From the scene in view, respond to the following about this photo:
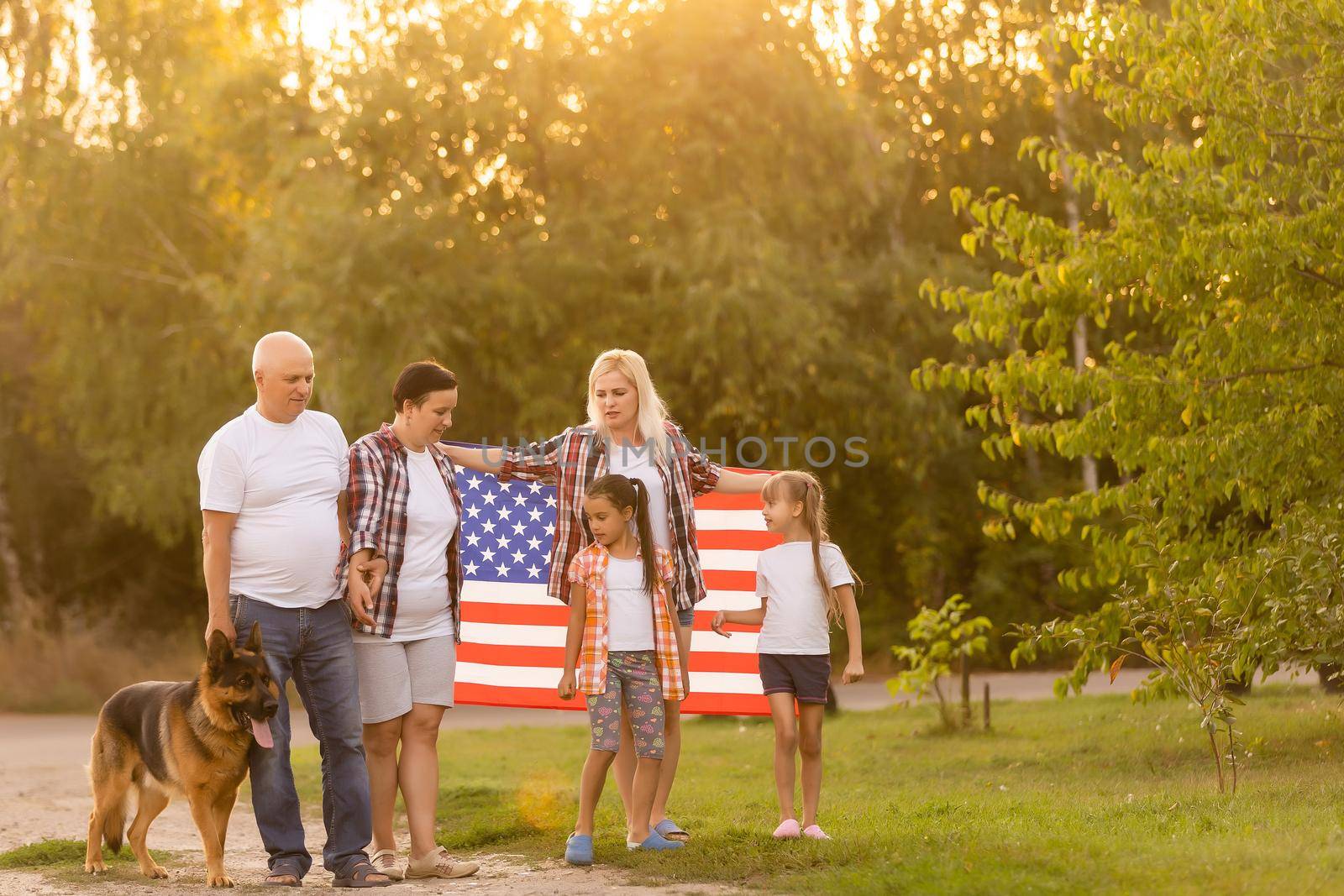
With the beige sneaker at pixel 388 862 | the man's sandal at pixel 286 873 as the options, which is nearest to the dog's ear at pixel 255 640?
the man's sandal at pixel 286 873

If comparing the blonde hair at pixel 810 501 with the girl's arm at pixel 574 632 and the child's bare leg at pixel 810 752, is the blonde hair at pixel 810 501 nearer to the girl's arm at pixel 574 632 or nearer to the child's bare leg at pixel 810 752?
the child's bare leg at pixel 810 752

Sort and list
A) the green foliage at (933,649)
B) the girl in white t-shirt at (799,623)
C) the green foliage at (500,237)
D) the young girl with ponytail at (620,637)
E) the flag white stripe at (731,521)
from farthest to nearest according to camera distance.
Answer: the green foliage at (500,237) < the green foliage at (933,649) < the flag white stripe at (731,521) < the girl in white t-shirt at (799,623) < the young girl with ponytail at (620,637)

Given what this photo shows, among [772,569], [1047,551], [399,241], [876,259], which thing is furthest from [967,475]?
[772,569]

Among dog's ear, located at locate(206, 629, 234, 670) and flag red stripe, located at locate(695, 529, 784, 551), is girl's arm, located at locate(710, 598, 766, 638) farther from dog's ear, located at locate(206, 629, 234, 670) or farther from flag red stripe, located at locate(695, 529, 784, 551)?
dog's ear, located at locate(206, 629, 234, 670)

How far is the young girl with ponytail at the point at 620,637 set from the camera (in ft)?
21.8

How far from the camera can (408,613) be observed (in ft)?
21.4

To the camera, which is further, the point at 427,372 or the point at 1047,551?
the point at 1047,551

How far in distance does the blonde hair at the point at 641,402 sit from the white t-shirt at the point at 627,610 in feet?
1.95

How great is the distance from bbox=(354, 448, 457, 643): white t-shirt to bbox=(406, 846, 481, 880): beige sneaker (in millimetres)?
966

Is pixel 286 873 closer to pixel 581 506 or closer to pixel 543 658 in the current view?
pixel 581 506

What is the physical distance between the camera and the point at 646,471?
688 centimetres

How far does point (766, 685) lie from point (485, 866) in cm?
156

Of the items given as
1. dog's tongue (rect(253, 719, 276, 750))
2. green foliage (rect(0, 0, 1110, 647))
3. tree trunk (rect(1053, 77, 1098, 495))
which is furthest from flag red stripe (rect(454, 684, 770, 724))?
tree trunk (rect(1053, 77, 1098, 495))

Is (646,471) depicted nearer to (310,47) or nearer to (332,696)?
(332,696)
